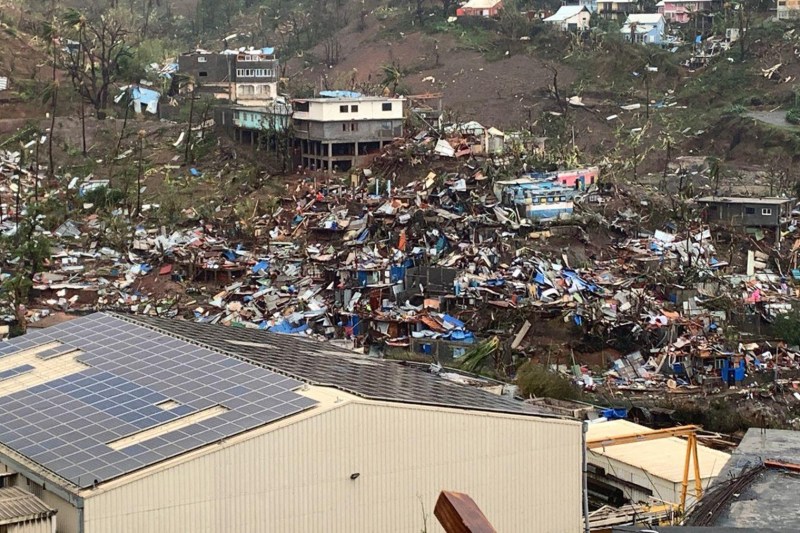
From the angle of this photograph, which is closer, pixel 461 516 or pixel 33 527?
pixel 461 516

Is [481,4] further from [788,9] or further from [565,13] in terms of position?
[788,9]

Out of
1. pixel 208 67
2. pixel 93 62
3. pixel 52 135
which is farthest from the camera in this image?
pixel 93 62

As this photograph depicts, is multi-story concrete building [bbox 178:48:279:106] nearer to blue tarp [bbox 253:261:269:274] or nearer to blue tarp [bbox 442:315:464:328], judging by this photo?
blue tarp [bbox 253:261:269:274]

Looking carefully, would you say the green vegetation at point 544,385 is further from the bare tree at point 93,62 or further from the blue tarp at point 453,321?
the bare tree at point 93,62

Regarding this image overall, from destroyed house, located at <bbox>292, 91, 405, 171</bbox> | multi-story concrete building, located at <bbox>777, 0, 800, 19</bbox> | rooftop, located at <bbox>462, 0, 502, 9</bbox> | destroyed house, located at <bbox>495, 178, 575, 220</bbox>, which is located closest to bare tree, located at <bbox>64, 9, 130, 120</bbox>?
destroyed house, located at <bbox>292, 91, 405, 171</bbox>

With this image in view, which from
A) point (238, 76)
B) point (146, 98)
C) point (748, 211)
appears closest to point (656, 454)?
point (748, 211)

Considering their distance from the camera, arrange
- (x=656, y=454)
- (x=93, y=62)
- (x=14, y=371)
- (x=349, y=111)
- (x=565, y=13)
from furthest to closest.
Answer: (x=565, y=13) < (x=93, y=62) < (x=349, y=111) < (x=656, y=454) < (x=14, y=371)
